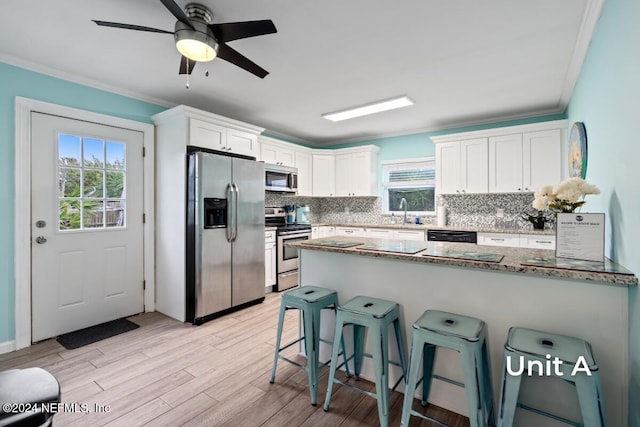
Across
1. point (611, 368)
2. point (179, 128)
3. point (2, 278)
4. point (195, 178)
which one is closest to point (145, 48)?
point (179, 128)

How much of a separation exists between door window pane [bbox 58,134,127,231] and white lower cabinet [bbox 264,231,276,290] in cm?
171

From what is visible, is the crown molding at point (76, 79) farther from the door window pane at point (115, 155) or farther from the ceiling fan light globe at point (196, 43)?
the ceiling fan light globe at point (196, 43)

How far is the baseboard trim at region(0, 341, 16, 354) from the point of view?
2602 mm

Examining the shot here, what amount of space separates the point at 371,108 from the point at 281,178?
178cm

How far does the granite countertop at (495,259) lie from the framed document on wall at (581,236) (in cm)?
6

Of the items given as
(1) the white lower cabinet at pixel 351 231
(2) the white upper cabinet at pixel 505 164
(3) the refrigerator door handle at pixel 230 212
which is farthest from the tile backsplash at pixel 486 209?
(3) the refrigerator door handle at pixel 230 212

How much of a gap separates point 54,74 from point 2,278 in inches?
74.6

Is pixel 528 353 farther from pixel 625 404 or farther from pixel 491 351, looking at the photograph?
pixel 625 404

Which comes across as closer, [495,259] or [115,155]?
[495,259]

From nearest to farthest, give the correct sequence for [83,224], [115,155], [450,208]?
[83,224]
[115,155]
[450,208]

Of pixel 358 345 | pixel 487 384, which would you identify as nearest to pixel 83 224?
pixel 358 345

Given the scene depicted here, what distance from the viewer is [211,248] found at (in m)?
3.36

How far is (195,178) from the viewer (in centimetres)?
325

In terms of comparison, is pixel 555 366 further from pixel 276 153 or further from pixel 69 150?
pixel 276 153
